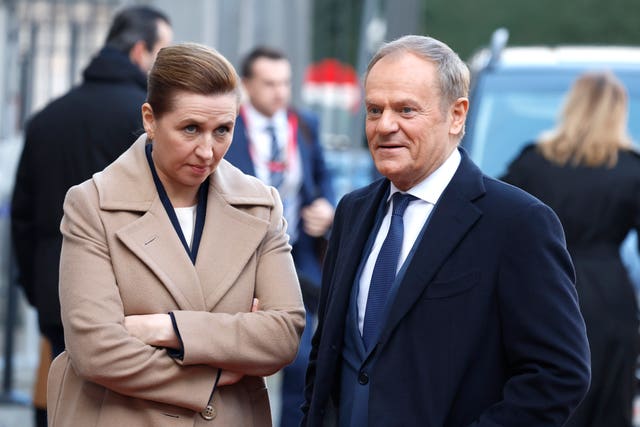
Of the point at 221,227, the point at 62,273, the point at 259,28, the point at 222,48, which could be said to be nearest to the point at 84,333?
the point at 62,273

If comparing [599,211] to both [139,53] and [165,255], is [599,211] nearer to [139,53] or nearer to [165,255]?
[139,53]

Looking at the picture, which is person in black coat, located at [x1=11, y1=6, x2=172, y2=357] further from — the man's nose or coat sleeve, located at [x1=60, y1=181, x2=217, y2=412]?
the man's nose

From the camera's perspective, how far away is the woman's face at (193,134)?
3.73 metres

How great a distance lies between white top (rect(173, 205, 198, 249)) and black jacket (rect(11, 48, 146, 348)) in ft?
5.57

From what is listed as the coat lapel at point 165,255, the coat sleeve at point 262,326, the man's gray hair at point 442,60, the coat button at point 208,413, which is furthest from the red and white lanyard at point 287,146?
the man's gray hair at point 442,60

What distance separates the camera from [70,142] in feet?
18.5

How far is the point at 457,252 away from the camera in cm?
345

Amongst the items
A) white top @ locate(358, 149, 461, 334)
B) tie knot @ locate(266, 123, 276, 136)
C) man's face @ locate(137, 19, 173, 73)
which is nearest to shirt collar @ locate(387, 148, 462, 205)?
white top @ locate(358, 149, 461, 334)

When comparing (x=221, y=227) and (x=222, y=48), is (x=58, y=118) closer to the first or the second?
(x=221, y=227)

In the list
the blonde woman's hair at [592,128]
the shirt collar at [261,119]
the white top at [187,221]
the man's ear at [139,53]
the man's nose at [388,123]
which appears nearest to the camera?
the man's nose at [388,123]

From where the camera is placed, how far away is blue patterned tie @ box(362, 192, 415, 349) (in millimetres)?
3559

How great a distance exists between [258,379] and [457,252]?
0.76 metres

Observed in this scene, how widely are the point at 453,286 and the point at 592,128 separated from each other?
3128mm

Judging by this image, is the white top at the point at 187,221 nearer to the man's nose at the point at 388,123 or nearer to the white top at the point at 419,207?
the white top at the point at 419,207
